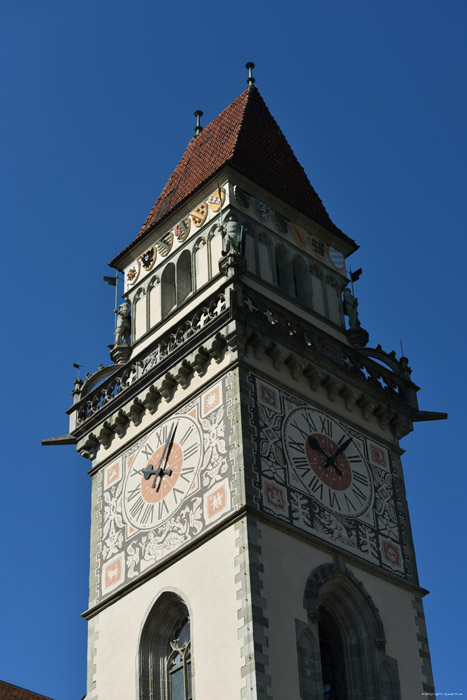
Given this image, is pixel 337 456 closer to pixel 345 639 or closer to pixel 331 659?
pixel 345 639

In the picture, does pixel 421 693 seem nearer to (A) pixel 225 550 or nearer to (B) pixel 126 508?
(A) pixel 225 550

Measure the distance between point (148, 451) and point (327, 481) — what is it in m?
3.62

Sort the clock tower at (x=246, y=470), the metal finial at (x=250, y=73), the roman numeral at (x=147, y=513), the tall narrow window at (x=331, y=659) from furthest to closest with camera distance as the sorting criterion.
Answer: the metal finial at (x=250, y=73) → the roman numeral at (x=147, y=513) → the tall narrow window at (x=331, y=659) → the clock tower at (x=246, y=470)

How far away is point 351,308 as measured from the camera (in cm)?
3144

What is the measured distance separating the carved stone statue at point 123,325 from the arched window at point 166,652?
7252mm

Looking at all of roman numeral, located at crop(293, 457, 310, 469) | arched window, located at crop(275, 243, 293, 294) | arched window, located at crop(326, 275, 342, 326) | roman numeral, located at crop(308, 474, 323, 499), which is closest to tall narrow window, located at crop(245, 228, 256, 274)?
arched window, located at crop(275, 243, 293, 294)

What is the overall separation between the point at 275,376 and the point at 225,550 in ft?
13.5

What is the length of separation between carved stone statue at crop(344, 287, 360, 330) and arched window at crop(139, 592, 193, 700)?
26.9ft

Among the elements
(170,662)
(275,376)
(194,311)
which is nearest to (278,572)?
(170,662)

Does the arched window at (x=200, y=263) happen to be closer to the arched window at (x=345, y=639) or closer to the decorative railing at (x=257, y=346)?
the decorative railing at (x=257, y=346)

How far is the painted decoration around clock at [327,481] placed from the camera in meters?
25.9

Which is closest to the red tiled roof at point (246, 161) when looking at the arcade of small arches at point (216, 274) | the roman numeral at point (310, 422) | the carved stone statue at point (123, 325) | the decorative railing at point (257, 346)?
the arcade of small arches at point (216, 274)

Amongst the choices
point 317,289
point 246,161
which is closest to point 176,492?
point 317,289

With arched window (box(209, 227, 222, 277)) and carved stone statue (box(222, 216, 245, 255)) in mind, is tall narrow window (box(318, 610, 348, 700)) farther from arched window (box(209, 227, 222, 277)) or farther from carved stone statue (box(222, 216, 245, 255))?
arched window (box(209, 227, 222, 277))
